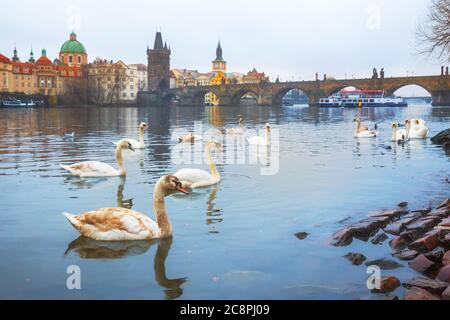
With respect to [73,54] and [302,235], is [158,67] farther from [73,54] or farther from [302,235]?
[302,235]

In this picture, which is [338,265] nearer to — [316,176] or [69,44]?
[316,176]

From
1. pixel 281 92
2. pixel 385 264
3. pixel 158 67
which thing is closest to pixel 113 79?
pixel 158 67

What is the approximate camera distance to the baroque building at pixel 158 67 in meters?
154

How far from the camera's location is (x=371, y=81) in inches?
3976

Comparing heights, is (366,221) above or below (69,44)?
below

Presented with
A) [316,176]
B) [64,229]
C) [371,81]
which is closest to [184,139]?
[316,176]

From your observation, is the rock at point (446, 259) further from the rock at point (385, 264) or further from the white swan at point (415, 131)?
the white swan at point (415, 131)

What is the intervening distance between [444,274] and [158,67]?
15361 cm

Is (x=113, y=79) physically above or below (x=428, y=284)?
above

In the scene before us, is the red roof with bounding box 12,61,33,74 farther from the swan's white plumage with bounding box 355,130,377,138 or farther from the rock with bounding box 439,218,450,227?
the rock with bounding box 439,218,450,227

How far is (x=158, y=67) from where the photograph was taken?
507 ft

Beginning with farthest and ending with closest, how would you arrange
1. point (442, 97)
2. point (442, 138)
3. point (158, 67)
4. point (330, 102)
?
point (158, 67) → point (330, 102) → point (442, 97) → point (442, 138)

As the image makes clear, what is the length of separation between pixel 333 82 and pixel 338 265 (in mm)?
103154

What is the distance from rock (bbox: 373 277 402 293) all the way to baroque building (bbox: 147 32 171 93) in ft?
489
